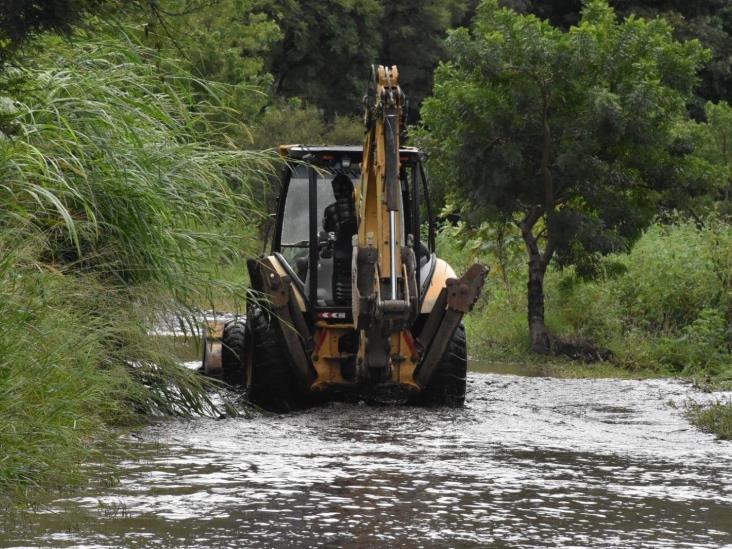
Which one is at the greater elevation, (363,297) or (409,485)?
(363,297)

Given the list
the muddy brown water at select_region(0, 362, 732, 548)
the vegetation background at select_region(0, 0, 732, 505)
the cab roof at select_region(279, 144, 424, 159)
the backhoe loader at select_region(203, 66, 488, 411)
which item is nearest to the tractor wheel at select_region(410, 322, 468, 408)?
the backhoe loader at select_region(203, 66, 488, 411)

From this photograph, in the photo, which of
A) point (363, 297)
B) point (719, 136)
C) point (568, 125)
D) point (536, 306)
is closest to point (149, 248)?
point (363, 297)

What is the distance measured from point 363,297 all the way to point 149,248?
190cm

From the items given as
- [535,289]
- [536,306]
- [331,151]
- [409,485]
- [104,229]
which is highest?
[331,151]

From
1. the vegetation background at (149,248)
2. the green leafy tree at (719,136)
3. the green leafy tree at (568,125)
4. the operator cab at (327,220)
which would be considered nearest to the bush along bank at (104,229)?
the vegetation background at (149,248)

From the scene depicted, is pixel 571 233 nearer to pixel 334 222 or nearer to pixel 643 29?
pixel 643 29

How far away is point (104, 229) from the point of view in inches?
434

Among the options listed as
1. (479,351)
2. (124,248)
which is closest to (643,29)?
(479,351)

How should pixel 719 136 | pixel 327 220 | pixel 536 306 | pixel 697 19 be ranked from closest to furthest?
pixel 327 220, pixel 536 306, pixel 719 136, pixel 697 19

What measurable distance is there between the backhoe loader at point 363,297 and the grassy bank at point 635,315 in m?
4.23

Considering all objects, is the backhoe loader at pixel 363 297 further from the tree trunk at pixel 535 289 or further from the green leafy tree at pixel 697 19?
the green leafy tree at pixel 697 19

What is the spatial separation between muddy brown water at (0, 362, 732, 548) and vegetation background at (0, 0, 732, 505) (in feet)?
1.53

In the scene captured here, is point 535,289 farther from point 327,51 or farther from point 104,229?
point 327,51

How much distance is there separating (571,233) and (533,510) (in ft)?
35.4
